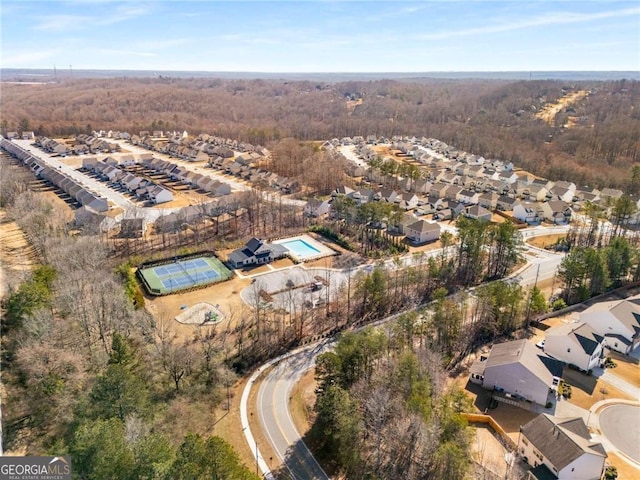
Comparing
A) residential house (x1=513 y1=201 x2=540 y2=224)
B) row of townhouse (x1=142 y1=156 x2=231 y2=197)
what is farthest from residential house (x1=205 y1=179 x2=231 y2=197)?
residential house (x1=513 y1=201 x2=540 y2=224)

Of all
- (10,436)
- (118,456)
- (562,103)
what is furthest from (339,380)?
(562,103)

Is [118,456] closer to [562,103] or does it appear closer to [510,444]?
[510,444]

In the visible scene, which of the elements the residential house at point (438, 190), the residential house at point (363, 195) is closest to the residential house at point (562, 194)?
the residential house at point (438, 190)

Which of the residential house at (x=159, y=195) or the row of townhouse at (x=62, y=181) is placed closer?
the row of townhouse at (x=62, y=181)

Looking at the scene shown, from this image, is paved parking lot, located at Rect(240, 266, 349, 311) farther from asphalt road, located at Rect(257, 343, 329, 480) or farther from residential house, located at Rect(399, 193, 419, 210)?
residential house, located at Rect(399, 193, 419, 210)

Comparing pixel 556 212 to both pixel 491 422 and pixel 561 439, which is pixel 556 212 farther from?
pixel 561 439

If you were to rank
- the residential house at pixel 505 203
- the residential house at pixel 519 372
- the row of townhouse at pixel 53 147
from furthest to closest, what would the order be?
the row of townhouse at pixel 53 147
the residential house at pixel 505 203
the residential house at pixel 519 372

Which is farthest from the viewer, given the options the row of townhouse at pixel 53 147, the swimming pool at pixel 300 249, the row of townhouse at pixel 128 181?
the row of townhouse at pixel 53 147

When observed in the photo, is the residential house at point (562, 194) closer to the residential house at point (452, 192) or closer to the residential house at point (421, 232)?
the residential house at point (452, 192)
